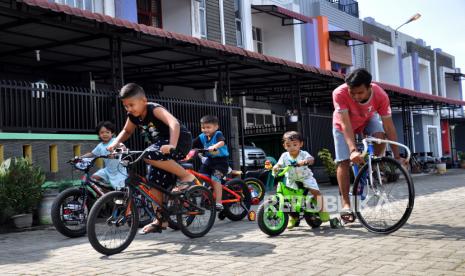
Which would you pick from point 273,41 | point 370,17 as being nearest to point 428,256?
point 273,41

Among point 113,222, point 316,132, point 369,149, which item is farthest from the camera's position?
point 316,132

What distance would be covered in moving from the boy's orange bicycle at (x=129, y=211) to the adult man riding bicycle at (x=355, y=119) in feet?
5.17

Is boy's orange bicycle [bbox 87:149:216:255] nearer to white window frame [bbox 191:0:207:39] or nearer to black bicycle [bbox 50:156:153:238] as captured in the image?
black bicycle [bbox 50:156:153:238]

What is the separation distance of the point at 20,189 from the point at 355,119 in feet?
16.0

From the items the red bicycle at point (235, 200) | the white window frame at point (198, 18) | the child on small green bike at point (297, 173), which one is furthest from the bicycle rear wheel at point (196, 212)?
the white window frame at point (198, 18)

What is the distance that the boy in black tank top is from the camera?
210 inches

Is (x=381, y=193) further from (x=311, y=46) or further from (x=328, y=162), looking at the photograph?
(x=311, y=46)

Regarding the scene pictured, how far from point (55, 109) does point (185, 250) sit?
557cm

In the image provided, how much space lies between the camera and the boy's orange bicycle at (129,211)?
4.99 meters

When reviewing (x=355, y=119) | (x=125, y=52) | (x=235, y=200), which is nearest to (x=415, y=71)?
(x=125, y=52)

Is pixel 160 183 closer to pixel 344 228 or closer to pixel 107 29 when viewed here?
pixel 344 228

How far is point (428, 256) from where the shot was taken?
4262 millimetres

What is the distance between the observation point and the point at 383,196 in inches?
217

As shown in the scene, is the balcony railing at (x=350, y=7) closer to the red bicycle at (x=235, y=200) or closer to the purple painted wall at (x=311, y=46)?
the purple painted wall at (x=311, y=46)
